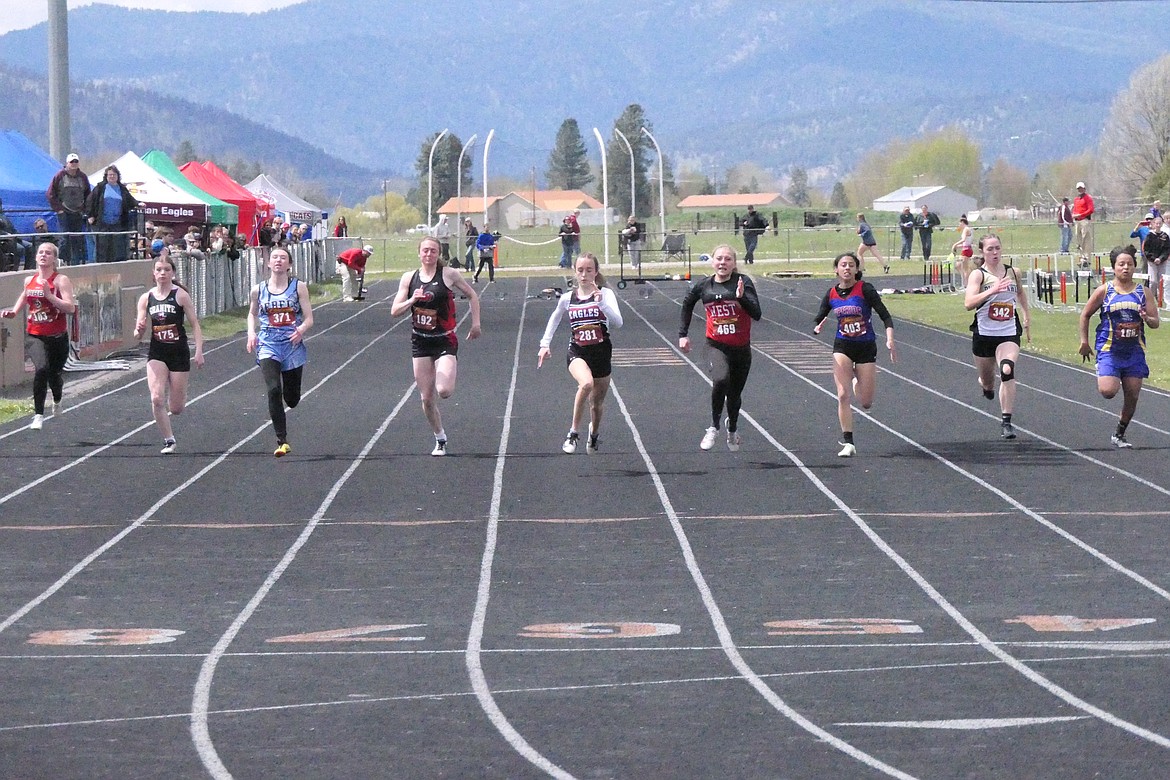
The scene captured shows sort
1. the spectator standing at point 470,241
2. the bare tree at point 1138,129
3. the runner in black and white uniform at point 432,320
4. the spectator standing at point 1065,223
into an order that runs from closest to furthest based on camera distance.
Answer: the runner in black and white uniform at point 432,320 → the spectator standing at point 1065,223 → the spectator standing at point 470,241 → the bare tree at point 1138,129

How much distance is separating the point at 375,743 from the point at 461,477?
7.88 m

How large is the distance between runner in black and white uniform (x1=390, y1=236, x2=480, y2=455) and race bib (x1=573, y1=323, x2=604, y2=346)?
84 centimetres

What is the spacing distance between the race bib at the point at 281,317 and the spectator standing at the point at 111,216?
43.8 ft

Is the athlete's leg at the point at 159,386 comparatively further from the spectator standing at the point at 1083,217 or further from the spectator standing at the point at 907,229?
the spectator standing at the point at 907,229

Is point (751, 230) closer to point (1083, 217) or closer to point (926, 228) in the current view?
point (926, 228)

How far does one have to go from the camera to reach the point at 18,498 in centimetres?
1349

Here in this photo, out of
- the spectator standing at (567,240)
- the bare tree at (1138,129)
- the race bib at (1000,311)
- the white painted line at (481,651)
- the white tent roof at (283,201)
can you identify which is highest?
the bare tree at (1138,129)

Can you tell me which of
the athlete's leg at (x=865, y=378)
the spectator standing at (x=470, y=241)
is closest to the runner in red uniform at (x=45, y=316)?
the athlete's leg at (x=865, y=378)

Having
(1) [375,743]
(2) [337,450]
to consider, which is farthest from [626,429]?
(1) [375,743]

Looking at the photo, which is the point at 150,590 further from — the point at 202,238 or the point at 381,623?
the point at 202,238

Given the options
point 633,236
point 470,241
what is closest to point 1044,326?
point 633,236

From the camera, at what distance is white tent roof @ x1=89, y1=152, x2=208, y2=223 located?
125ft

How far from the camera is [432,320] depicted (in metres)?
15.3

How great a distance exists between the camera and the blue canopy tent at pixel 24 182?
28.3m
